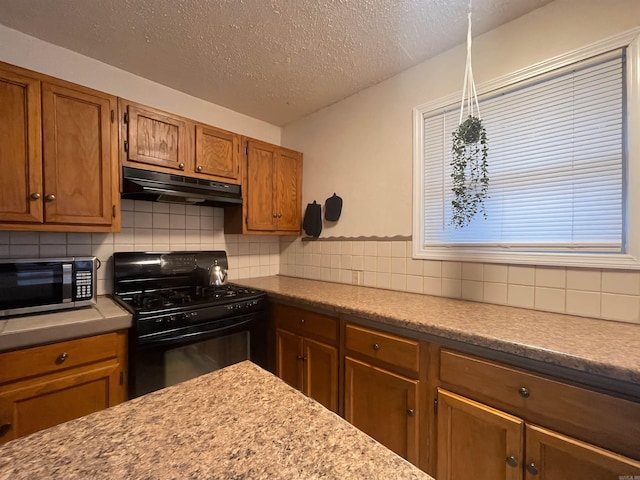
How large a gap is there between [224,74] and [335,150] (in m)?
0.98

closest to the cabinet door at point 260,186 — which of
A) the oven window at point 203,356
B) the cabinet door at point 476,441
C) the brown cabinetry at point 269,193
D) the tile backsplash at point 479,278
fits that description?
the brown cabinetry at point 269,193

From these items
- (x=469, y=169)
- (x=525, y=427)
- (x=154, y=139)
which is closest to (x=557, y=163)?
(x=469, y=169)

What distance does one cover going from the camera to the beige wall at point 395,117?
4.53 ft

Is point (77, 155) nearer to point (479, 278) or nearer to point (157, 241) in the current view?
point (157, 241)

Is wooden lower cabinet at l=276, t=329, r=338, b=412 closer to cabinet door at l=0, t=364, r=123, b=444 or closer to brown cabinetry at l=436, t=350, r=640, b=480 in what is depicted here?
brown cabinetry at l=436, t=350, r=640, b=480

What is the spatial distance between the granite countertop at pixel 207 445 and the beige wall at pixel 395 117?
Result: 161 centimetres

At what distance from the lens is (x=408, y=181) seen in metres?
1.99

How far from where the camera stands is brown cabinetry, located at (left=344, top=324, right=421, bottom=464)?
1.37m

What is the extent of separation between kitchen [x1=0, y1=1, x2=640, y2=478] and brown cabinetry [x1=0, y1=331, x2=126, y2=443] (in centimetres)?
71

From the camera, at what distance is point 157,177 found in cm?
184

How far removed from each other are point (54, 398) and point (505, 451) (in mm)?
1913

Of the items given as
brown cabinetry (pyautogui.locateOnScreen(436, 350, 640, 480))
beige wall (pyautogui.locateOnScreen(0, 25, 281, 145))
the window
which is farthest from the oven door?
beige wall (pyautogui.locateOnScreen(0, 25, 281, 145))

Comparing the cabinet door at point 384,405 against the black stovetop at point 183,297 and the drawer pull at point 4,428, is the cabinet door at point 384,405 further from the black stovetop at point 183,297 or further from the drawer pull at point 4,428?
the drawer pull at point 4,428

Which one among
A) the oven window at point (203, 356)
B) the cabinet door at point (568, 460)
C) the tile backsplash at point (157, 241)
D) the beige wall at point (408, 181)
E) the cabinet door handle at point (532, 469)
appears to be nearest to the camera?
the cabinet door at point (568, 460)
